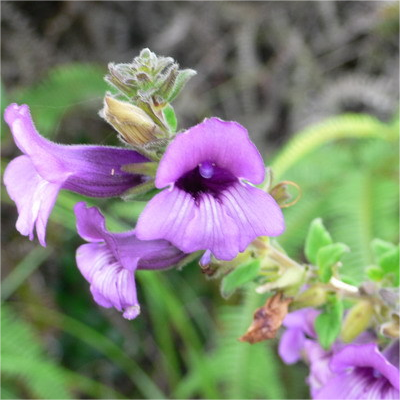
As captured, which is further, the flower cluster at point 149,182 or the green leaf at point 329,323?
the green leaf at point 329,323

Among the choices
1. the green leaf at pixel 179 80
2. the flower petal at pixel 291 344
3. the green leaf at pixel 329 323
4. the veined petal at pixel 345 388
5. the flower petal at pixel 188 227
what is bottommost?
the flower petal at pixel 291 344

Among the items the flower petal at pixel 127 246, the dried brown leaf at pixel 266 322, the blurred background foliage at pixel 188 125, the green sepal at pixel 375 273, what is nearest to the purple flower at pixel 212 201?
the flower petal at pixel 127 246

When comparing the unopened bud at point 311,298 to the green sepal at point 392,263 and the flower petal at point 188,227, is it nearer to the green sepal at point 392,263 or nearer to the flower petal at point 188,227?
the green sepal at point 392,263

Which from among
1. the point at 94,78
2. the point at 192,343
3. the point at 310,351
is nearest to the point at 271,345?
the point at 192,343

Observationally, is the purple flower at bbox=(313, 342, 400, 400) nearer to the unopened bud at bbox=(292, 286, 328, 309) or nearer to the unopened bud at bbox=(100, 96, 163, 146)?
the unopened bud at bbox=(292, 286, 328, 309)

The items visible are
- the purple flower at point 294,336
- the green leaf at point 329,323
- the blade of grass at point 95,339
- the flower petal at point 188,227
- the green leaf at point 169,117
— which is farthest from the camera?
the blade of grass at point 95,339

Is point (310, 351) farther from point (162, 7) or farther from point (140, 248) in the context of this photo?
point (162, 7)

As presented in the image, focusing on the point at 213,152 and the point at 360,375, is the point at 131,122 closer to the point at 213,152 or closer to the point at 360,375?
the point at 213,152
